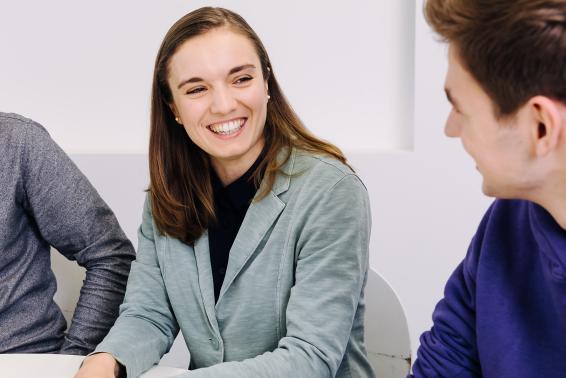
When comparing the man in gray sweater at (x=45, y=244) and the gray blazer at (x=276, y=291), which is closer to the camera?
the gray blazer at (x=276, y=291)

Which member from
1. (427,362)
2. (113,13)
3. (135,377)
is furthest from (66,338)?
(113,13)

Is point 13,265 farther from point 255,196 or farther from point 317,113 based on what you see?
point 317,113

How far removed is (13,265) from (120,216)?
4.10ft

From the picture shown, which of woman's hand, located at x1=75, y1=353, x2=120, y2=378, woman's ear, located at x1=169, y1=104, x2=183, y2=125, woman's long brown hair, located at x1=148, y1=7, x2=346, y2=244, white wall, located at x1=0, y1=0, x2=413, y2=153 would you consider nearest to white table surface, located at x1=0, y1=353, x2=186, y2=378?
woman's hand, located at x1=75, y1=353, x2=120, y2=378

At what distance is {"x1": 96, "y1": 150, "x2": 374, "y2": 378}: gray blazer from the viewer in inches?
47.6

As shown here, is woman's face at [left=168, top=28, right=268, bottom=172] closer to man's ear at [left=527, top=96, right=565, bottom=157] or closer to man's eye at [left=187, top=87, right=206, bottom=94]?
man's eye at [left=187, top=87, right=206, bottom=94]

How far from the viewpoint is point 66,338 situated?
4.81 feet

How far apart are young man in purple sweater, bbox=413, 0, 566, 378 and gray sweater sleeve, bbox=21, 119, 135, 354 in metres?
0.74

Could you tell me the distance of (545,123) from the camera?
0.75m

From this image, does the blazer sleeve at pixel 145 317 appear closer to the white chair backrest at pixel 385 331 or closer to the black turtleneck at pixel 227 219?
the black turtleneck at pixel 227 219

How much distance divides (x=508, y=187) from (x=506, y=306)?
222 mm

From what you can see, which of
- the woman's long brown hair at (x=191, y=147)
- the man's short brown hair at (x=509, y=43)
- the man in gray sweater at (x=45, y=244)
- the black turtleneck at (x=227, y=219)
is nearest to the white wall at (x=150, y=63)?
the woman's long brown hair at (x=191, y=147)

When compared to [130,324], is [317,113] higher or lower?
higher

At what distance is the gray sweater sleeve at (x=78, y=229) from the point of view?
1.43 meters
